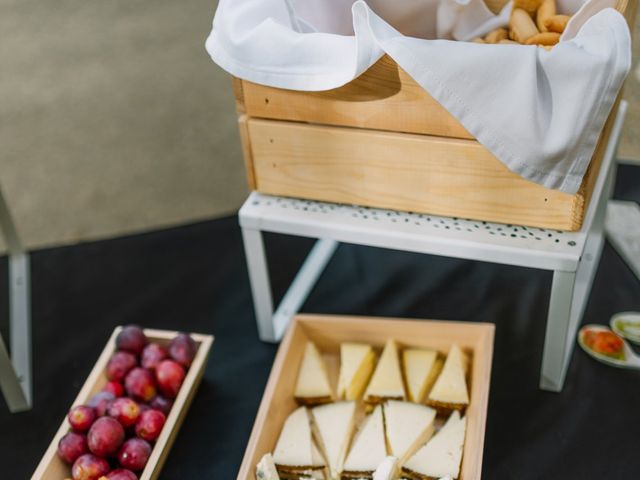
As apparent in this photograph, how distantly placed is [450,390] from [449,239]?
229 millimetres

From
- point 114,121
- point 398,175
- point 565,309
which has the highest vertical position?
point 398,175

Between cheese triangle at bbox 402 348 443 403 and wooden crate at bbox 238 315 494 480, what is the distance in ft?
0.08

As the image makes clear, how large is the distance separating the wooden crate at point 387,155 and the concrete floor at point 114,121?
801 millimetres

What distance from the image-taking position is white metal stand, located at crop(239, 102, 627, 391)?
1052 mm

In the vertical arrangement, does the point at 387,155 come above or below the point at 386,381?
above

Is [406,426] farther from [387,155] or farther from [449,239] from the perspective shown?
[387,155]

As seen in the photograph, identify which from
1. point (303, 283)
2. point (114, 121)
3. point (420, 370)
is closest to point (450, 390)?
point (420, 370)

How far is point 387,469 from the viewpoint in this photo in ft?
3.24

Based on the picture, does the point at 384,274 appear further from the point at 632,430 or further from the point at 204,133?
the point at 204,133

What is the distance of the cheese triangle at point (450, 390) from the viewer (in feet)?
3.62

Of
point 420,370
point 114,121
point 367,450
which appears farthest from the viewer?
point 114,121

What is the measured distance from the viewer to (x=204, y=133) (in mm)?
2346

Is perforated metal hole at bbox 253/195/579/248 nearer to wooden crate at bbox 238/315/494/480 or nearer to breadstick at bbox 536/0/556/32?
wooden crate at bbox 238/315/494/480

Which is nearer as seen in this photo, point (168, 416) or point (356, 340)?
point (168, 416)
